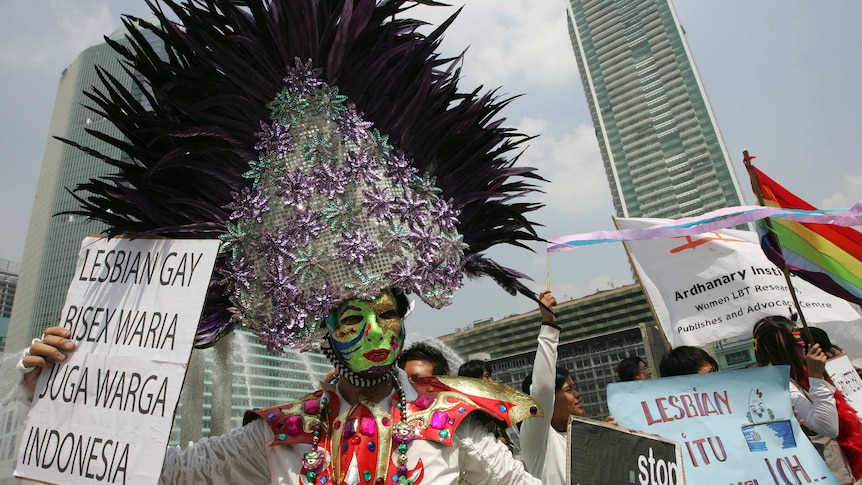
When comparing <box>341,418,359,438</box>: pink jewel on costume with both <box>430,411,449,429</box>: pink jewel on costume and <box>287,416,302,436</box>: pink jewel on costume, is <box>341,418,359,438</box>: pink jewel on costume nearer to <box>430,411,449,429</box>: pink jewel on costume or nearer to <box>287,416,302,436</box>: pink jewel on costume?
<box>287,416,302,436</box>: pink jewel on costume

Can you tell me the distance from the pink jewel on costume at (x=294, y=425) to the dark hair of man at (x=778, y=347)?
341 cm

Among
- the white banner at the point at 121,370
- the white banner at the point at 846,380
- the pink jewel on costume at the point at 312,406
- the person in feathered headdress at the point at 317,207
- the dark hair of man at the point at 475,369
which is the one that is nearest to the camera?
the white banner at the point at 121,370

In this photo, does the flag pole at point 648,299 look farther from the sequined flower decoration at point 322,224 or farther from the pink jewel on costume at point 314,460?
the pink jewel on costume at point 314,460

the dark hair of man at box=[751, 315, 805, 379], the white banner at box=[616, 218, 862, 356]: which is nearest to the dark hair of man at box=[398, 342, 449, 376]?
the dark hair of man at box=[751, 315, 805, 379]

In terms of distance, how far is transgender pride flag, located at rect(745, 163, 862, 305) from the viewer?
4992mm

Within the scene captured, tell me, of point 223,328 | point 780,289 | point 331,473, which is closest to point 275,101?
point 223,328

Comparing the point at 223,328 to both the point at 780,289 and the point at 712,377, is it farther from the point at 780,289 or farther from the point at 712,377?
the point at 780,289

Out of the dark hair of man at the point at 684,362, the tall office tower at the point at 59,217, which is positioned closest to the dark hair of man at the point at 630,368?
the dark hair of man at the point at 684,362

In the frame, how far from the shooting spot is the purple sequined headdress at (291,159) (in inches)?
89.8

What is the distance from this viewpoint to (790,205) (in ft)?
17.7

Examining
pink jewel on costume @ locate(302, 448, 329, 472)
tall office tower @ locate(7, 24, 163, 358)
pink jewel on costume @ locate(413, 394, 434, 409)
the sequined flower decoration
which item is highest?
tall office tower @ locate(7, 24, 163, 358)

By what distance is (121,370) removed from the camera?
6.81 ft

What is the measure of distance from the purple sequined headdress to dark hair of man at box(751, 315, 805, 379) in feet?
9.07

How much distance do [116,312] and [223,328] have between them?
0.48 metres
